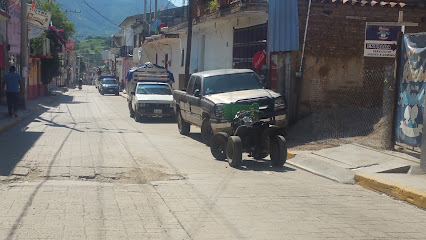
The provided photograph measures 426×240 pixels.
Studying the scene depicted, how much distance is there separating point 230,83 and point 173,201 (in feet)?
24.9

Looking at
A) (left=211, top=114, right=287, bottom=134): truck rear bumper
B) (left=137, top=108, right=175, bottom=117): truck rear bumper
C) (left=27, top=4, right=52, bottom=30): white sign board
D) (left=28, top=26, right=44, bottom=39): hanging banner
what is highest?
(left=27, top=4, right=52, bottom=30): white sign board

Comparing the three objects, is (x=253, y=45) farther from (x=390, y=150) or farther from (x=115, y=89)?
(x=115, y=89)

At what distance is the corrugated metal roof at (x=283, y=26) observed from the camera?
16297 millimetres

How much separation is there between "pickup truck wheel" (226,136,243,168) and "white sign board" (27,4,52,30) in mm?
16381

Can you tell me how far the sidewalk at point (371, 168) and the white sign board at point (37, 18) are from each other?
16465 mm

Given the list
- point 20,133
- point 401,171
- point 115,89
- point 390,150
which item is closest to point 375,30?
point 390,150

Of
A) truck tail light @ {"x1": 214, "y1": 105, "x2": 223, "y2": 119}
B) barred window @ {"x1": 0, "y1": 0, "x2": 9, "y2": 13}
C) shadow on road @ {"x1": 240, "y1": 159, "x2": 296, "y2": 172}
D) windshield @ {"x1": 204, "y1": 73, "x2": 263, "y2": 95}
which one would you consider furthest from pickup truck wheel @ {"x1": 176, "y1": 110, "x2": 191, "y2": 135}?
barred window @ {"x1": 0, "y1": 0, "x2": 9, "y2": 13}

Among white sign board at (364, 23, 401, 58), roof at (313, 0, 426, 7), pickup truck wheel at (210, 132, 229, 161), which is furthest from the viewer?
roof at (313, 0, 426, 7)

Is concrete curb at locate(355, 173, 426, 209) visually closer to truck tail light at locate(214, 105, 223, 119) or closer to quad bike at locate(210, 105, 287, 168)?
quad bike at locate(210, 105, 287, 168)

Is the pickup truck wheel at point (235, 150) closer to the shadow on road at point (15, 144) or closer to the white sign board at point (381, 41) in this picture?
the shadow on road at point (15, 144)

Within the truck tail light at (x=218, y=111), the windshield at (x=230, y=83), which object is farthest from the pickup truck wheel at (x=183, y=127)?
the truck tail light at (x=218, y=111)

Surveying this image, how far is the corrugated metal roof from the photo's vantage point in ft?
53.5

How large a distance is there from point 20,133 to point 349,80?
10470 mm

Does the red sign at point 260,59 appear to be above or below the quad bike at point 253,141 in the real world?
above
